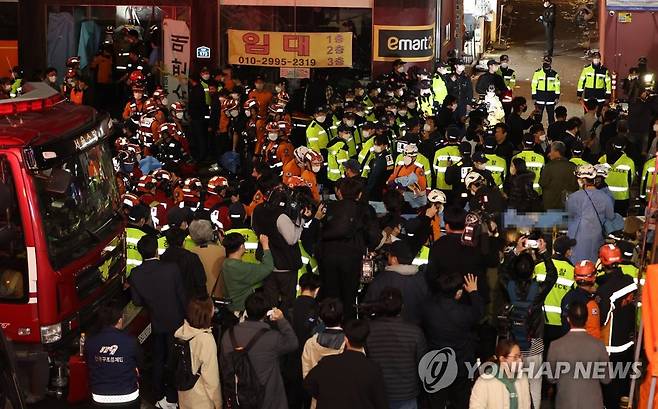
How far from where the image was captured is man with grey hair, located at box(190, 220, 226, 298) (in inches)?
526

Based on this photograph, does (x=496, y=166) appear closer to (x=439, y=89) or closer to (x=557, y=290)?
(x=557, y=290)

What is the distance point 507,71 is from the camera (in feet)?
81.7

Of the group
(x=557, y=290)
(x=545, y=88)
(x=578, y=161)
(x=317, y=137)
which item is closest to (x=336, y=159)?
(x=317, y=137)

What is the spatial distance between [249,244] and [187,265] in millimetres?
1092

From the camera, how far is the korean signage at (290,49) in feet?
81.1

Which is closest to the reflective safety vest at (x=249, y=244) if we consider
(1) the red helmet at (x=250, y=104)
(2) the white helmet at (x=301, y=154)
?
(2) the white helmet at (x=301, y=154)

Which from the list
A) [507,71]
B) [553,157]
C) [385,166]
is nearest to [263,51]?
[507,71]

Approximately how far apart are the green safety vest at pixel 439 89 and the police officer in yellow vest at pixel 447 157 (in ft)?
20.3

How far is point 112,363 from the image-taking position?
37.3ft

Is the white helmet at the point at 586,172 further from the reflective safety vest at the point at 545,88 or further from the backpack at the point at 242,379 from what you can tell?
the reflective safety vest at the point at 545,88

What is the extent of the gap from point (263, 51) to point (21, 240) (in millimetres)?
13107

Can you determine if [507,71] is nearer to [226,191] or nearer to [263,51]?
[263,51]

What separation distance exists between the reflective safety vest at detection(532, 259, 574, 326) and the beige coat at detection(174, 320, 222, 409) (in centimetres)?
325

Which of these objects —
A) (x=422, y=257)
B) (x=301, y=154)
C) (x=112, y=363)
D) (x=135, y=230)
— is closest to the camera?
(x=112, y=363)
